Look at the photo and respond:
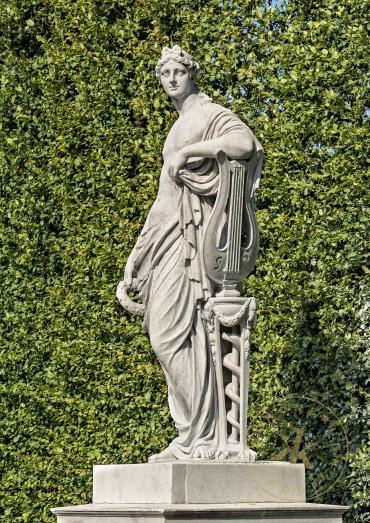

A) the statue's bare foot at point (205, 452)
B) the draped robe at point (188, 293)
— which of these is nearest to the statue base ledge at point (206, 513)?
the statue's bare foot at point (205, 452)

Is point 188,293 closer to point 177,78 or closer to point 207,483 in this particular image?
point 207,483

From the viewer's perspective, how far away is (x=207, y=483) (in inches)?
256

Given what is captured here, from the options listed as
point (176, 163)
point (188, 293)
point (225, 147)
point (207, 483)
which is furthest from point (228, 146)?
point (207, 483)

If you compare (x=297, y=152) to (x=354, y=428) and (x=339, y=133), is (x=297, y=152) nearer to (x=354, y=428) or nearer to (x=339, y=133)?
(x=339, y=133)

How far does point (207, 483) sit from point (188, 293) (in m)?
1.07

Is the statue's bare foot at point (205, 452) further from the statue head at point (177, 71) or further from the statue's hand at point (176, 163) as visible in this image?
the statue head at point (177, 71)

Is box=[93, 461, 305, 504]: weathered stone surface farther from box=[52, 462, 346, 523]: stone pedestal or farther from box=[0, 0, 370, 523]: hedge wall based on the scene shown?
box=[0, 0, 370, 523]: hedge wall

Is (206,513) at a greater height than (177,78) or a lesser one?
lesser

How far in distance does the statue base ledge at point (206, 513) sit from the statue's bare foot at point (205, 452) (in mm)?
326

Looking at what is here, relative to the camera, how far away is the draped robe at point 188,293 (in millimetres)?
6918

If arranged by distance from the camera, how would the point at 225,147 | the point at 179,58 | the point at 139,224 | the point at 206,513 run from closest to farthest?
1. the point at 206,513
2. the point at 225,147
3. the point at 179,58
4. the point at 139,224

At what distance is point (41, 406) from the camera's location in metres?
10.4

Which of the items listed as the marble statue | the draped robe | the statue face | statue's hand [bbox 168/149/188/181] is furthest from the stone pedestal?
the statue face

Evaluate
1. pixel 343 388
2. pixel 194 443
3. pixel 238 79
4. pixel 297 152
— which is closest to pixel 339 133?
pixel 297 152
